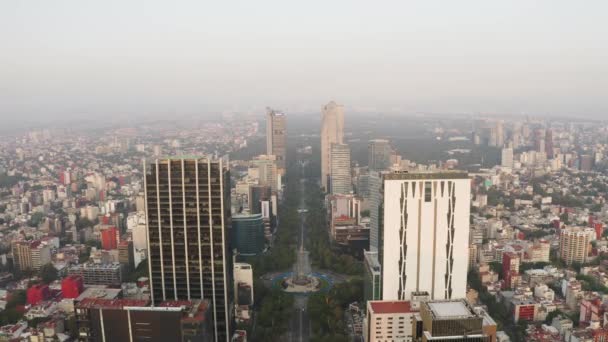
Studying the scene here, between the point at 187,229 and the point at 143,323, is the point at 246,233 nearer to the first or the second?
the point at 187,229

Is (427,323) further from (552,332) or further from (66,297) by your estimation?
(66,297)

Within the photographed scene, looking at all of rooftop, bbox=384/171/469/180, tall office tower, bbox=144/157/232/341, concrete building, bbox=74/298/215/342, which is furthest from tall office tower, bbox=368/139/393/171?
concrete building, bbox=74/298/215/342

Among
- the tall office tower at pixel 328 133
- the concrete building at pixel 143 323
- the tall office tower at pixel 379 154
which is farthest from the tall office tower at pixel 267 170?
the concrete building at pixel 143 323

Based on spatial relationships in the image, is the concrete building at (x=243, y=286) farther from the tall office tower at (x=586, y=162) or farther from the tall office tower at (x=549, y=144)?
the tall office tower at (x=586, y=162)

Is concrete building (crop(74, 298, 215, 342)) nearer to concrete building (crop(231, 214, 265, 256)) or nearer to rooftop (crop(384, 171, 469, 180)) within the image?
rooftop (crop(384, 171, 469, 180))

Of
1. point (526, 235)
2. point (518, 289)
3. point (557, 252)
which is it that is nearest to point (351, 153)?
point (526, 235)

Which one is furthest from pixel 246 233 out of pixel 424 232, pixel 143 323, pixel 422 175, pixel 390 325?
pixel 143 323
